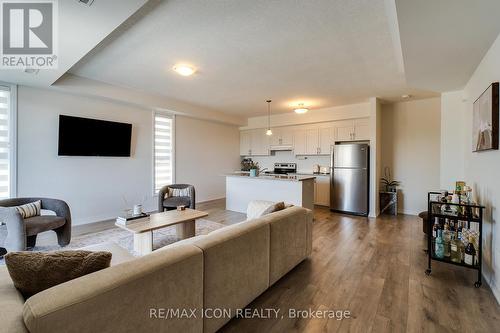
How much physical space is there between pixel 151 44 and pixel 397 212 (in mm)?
5811

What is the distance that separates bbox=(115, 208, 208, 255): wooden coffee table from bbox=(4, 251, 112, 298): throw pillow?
1504mm

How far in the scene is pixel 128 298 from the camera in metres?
1.06

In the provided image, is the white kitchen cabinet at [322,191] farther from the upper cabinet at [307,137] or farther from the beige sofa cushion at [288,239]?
the beige sofa cushion at [288,239]

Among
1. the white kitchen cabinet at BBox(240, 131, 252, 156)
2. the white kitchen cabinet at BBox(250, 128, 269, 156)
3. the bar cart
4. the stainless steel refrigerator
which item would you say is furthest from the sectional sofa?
the white kitchen cabinet at BBox(240, 131, 252, 156)

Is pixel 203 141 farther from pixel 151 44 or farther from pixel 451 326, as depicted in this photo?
pixel 451 326

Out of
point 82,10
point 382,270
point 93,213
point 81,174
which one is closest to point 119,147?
point 81,174

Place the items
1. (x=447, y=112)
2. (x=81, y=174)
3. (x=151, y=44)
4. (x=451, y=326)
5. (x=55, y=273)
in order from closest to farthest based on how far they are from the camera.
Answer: (x=55, y=273)
(x=451, y=326)
(x=151, y=44)
(x=447, y=112)
(x=81, y=174)

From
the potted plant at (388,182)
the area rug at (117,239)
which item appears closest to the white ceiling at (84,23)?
the area rug at (117,239)

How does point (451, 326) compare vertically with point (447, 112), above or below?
below

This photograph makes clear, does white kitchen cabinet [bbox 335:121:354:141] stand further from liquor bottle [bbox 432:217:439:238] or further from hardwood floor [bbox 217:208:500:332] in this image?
liquor bottle [bbox 432:217:439:238]

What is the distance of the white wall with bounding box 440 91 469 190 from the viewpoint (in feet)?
11.9

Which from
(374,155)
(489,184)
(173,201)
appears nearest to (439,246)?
(489,184)

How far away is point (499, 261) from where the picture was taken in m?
2.02

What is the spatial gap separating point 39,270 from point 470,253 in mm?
3434
